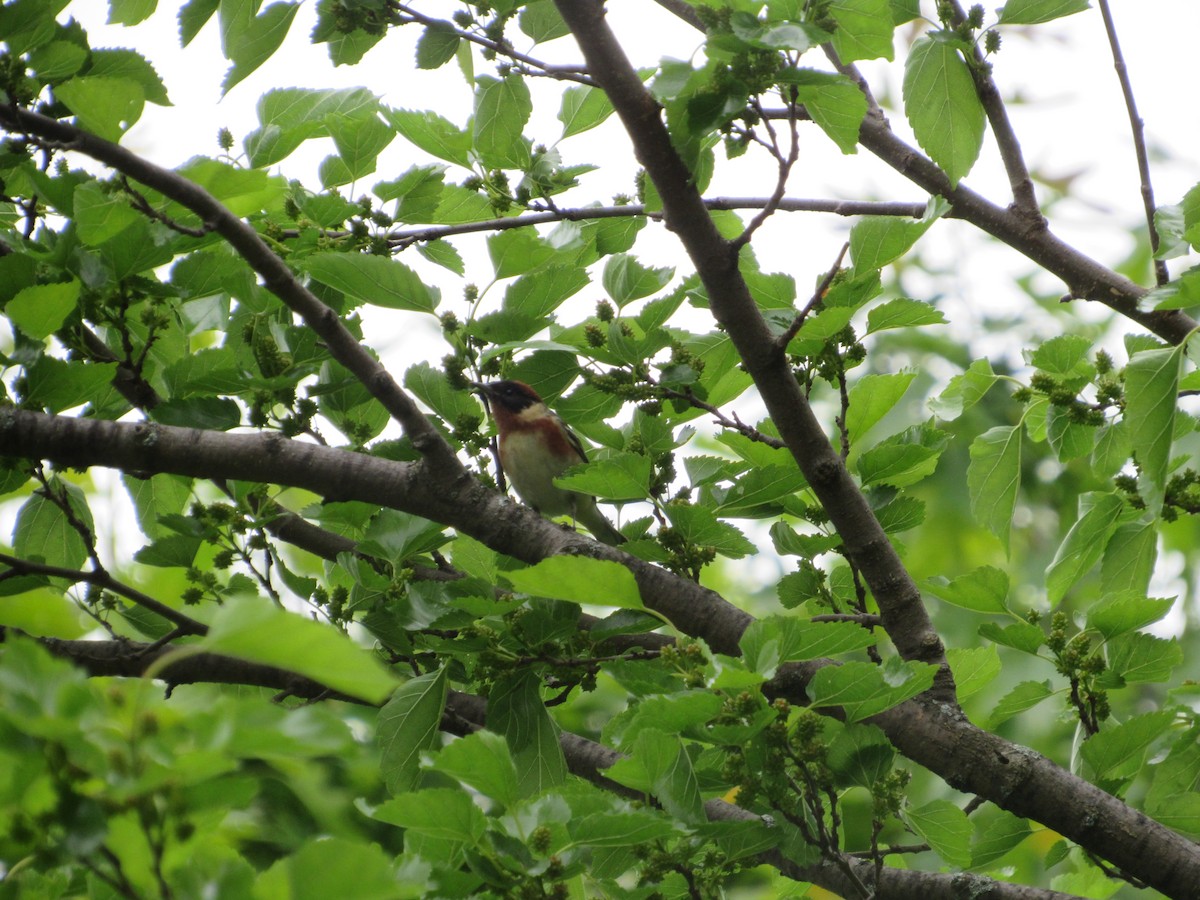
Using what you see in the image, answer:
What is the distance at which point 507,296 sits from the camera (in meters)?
3.00

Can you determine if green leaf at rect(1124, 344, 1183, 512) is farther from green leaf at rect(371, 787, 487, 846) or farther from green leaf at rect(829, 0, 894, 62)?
green leaf at rect(371, 787, 487, 846)

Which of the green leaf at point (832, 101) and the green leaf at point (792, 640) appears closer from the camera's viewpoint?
the green leaf at point (792, 640)

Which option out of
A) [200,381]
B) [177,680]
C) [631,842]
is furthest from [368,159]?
[631,842]

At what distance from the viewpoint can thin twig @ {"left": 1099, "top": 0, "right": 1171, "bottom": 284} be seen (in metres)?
3.04

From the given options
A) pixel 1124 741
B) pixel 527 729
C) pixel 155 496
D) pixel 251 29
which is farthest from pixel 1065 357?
pixel 155 496

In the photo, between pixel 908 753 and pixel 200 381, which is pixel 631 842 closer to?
pixel 908 753

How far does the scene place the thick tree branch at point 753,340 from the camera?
2.63 metres

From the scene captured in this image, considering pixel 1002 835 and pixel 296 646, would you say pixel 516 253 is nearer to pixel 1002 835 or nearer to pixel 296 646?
pixel 296 646

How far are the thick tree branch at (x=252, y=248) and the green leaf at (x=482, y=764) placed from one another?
1.07 meters

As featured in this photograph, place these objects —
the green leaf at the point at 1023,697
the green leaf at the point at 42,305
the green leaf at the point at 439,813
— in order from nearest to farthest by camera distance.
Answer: the green leaf at the point at 439,813 < the green leaf at the point at 42,305 < the green leaf at the point at 1023,697

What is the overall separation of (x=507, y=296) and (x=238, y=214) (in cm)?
75

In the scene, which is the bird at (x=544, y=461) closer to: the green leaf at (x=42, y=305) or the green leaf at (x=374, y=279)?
the green leaf at (x=374, y=279)

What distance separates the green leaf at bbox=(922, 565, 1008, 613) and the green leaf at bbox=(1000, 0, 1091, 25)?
56.1 inches

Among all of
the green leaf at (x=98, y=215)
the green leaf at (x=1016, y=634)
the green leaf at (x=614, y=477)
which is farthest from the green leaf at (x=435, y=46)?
the green leaf at (x=1016, y=634)
